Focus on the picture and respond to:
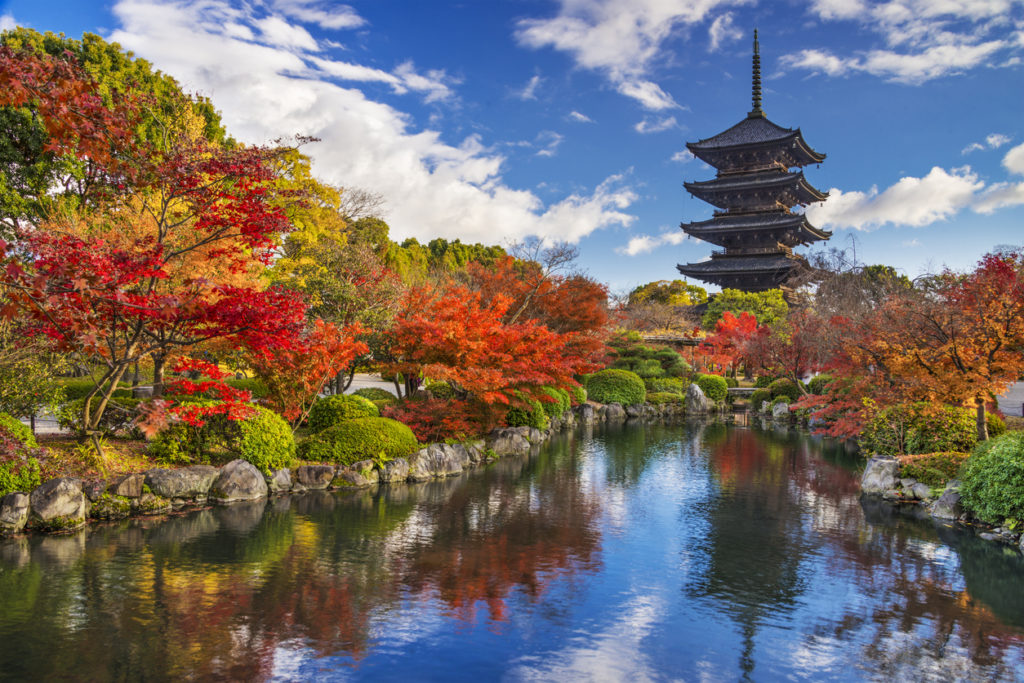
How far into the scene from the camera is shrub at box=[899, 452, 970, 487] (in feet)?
34.6

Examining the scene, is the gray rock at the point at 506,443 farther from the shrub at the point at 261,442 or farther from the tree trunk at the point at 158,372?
the tree trunk at the point at 158,372

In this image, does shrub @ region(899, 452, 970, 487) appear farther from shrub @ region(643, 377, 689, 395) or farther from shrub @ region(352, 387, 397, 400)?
shrub @ region(643, 377, 689, 395)

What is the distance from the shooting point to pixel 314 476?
10.5m

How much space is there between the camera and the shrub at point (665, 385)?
1062 inches

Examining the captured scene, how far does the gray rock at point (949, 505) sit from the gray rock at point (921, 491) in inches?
22.1

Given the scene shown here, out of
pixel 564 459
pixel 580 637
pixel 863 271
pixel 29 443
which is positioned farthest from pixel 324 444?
pixel 863 271

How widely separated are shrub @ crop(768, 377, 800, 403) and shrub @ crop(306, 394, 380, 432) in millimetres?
17415

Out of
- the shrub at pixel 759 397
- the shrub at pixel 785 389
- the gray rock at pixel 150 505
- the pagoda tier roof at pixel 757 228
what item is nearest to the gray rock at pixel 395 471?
the gray rock at pixel 150 505

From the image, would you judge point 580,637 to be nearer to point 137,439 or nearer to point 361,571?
point 361,571

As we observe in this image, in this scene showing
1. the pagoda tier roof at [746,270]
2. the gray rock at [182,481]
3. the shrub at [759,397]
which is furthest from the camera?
the pagoda tier roof at [746,270]

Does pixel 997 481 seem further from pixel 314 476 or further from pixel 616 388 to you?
pixel 616 388

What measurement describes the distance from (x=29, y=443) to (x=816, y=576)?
30.7 ft

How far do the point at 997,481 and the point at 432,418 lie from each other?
30.7 ft

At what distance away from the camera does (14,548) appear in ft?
23.6
